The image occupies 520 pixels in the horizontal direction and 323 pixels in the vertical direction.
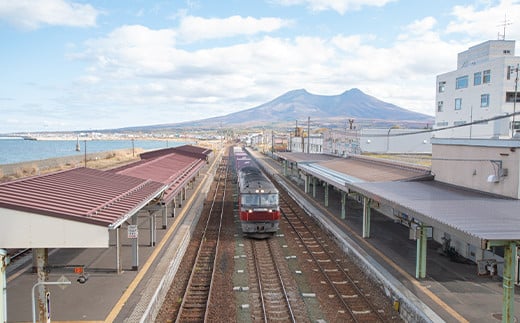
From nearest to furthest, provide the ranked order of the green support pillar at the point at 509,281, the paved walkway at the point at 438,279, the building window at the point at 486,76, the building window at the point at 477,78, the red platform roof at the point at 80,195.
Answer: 1. the green support pillar at the point at 509,281
2. the red platform roof at the point at 80,195
3. the paved walkway at the point at 438,279
4. the building window at the point at 486,76
5. the building window at the point at 477,78

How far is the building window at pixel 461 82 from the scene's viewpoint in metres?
40.1

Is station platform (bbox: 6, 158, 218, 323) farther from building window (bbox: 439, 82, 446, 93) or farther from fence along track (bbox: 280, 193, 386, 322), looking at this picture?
building window (bbox: 439, 82, 446, 93)

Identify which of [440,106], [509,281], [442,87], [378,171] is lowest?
[509,281]

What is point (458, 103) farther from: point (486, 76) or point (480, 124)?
point (480, 124)

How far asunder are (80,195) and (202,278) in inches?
190

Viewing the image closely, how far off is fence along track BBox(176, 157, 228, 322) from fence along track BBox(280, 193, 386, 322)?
3.66 m

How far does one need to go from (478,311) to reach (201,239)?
462 inches

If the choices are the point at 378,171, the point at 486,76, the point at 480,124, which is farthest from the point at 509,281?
the point at 486,76

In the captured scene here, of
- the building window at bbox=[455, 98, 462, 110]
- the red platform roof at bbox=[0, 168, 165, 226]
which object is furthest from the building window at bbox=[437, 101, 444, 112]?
the red platform roof at bbox=[0, 168, 165, 226]

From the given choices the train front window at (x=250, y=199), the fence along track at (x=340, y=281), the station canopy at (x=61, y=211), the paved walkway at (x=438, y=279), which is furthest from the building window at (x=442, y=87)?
the station canopy at (x=61, y=211)

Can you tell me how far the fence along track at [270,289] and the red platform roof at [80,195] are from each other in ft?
13.9

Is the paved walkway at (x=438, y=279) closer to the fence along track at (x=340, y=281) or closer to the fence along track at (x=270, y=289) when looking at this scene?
the fence along track at (x=340, y=281)

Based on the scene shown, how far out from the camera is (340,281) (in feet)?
44.8

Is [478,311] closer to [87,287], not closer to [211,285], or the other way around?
[211,285]
